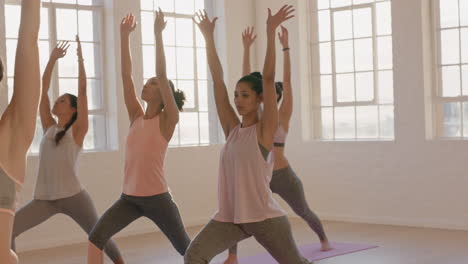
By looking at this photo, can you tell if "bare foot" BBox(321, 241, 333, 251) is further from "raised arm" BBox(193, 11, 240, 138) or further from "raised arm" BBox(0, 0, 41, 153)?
Result: "raised arm" BBox(0, 0, 41, 153)

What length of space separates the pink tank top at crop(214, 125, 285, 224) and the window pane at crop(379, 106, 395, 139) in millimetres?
4164

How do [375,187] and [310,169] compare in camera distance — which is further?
[310,169]

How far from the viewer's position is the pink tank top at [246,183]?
3.25m

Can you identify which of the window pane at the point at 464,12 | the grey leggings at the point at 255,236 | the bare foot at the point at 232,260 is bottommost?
the bare foot at the point at 232,260

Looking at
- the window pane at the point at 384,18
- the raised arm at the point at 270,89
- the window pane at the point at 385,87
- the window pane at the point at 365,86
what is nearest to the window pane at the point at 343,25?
the window pane at the point at 384,18

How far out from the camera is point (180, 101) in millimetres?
4184

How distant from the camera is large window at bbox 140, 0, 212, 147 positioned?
774 centimetres

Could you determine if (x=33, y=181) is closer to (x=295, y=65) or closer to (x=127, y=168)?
(x=127, y=168)

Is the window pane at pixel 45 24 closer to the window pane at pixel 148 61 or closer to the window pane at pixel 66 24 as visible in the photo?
the window pane at pixel 66 24

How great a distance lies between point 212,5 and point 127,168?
438 cm

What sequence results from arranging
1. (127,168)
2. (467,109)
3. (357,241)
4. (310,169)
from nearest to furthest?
1. (127,168)
2. (357,241)
3. (467,109)
4. (310,169)

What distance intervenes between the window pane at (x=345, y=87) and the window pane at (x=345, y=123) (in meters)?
0.11

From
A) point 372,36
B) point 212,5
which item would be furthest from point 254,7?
point 372,36

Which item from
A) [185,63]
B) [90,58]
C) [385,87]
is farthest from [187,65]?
[385,87]
